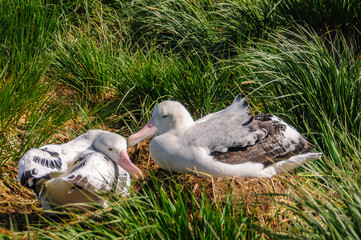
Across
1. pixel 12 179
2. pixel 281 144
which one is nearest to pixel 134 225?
pixel 281 144

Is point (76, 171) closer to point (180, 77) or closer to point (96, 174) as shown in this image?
point (96, 174)

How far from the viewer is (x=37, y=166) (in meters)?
3.58

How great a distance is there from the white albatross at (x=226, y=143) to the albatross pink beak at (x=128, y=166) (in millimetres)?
160

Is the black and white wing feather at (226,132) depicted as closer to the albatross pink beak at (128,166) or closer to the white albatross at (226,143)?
the white albatross at (226,143)

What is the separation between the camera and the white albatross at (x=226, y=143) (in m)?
3.58

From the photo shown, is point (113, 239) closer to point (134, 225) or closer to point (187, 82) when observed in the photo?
point (134, 225)

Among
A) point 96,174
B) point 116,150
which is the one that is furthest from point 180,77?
point 96,174

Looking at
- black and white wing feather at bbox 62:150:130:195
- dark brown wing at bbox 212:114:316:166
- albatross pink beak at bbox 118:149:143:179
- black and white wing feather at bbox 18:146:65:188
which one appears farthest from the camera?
albatross pink beak at bbox 118:149:143:179

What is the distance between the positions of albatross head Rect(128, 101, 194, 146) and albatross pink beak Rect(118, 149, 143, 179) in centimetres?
17

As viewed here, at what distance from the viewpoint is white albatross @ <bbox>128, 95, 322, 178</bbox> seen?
11.8ft

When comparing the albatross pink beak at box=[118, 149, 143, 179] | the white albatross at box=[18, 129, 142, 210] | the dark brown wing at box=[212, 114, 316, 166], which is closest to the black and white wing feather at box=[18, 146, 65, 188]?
the white albatross at box=[18, 129, 142, 210]

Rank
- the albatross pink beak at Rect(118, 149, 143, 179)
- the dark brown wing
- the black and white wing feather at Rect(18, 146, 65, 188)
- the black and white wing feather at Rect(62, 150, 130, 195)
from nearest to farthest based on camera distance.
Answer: the black and white wing feather at Rect(62, 150, 130, 195) → the black and white wing feather at Rect(18, 146, 65, 188) → the dark brown wing → the albatross pink beak at Rect(118, 149, 143, 179)

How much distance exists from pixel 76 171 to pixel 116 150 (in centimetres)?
43

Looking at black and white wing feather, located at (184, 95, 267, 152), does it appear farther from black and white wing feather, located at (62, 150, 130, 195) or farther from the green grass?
black and white wing feather, located at (62, 150, 130, 195)
